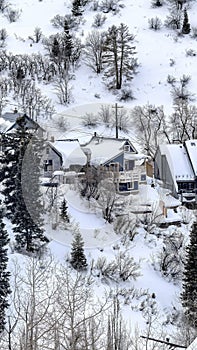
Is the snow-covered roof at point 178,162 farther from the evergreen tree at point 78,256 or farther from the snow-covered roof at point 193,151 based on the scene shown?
the evergreen tree at point 78,256

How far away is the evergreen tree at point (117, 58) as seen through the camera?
127 feet

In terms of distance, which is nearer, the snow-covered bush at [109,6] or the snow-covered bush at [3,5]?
the snow-covered bush at [109,6]

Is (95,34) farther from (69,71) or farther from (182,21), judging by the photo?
(182,21)

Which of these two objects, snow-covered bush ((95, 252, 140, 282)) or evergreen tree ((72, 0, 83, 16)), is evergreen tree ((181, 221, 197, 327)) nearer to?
snow-covered bush ((95, 252, 140, 282))

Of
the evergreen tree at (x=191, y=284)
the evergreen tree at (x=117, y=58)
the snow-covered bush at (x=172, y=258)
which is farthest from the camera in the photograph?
the evergreen tree at (x=117, y=58)

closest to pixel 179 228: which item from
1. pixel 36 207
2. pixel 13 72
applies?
pixel 36 207

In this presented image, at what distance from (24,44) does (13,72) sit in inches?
221

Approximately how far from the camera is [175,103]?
3597 cm

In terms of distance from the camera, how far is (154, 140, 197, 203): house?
26.1 meters

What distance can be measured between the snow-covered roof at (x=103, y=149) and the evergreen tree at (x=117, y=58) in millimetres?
12363

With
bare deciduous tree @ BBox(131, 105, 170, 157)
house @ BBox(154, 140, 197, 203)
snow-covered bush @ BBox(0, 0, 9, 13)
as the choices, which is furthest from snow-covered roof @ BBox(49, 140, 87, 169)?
snow-covered bush @ BBox(0, 0, 9, 13)

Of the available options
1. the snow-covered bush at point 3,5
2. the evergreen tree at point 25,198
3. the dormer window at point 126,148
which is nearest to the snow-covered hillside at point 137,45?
the snow-covered bush at point 3,5

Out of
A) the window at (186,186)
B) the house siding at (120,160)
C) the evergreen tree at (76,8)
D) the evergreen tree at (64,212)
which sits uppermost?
Result: the evergreen tree at (76,8)

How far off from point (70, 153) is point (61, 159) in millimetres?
469
